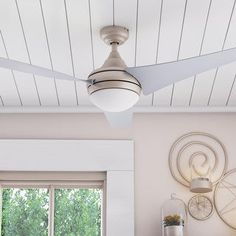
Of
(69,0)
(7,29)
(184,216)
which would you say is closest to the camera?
(69,0)

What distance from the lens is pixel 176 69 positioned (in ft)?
7.39

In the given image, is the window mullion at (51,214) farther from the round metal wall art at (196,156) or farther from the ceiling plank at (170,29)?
the ceiling plank at (170,29)

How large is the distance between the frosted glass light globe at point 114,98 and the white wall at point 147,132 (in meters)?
1.10

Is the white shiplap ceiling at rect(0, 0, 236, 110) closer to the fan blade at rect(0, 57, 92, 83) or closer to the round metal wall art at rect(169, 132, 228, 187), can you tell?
the round metal wall art at rect(169, 132, 228, 187)

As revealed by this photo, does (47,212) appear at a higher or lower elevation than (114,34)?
lower

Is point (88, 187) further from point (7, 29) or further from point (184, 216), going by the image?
point (7, 29)

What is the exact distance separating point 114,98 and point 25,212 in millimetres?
1386

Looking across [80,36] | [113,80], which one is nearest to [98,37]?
[80,36]

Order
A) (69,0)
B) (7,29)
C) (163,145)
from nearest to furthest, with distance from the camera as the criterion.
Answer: (69,0) → (7,29) → (163,145)

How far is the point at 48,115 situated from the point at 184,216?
1048 millimetres

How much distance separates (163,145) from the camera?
11.4ft

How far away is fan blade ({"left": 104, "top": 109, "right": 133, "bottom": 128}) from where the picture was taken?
2680mm

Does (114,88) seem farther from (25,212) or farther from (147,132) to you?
(25,212)

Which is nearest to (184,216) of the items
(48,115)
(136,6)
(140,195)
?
(140,195)
